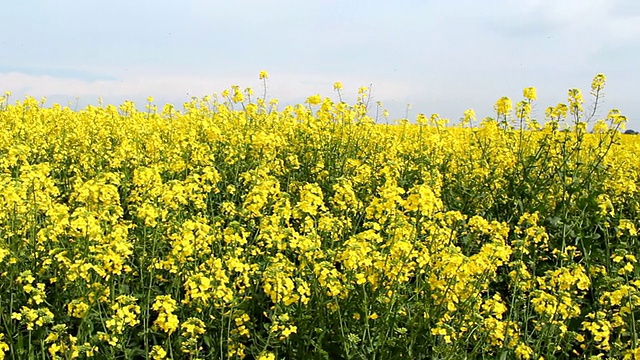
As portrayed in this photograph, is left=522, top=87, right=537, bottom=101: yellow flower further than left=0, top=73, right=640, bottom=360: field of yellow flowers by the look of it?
Yes

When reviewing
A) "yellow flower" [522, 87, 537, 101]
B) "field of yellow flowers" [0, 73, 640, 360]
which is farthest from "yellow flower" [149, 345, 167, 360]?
"yellow flower" [522, 87, 537, 101]

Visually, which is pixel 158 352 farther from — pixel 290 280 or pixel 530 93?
pixel 530 93

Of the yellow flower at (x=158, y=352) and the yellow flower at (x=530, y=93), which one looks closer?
the yellow flower at (x=158, y=352)

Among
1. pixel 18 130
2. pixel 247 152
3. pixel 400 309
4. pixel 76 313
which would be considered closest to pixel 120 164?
pixel 247 152

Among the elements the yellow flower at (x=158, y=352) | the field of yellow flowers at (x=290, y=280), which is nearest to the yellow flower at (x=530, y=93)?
the field of yellow flowers at (x=290, y=280)

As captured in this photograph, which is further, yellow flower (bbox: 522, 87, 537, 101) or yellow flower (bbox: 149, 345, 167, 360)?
yellow flower (bbox: 522, 87, 537, 101)

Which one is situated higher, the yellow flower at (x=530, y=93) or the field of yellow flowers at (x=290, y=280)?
the yellow flower at (x=530, y=93)

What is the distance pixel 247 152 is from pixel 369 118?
1984 millimetres

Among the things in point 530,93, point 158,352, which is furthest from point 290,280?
point 530,93

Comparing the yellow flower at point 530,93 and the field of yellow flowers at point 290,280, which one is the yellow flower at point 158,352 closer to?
the field of yellow flowers at point 290,280

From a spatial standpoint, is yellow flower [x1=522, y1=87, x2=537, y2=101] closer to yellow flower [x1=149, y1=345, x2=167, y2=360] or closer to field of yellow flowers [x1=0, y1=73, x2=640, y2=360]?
field of yellow flowers [x1=0, y1=73, x2=640, y2=360]

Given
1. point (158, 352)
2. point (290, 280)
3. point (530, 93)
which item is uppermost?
point (530, 93)

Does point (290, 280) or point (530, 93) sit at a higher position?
point (530, 93)

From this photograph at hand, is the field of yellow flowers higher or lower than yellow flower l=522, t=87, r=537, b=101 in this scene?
lower
